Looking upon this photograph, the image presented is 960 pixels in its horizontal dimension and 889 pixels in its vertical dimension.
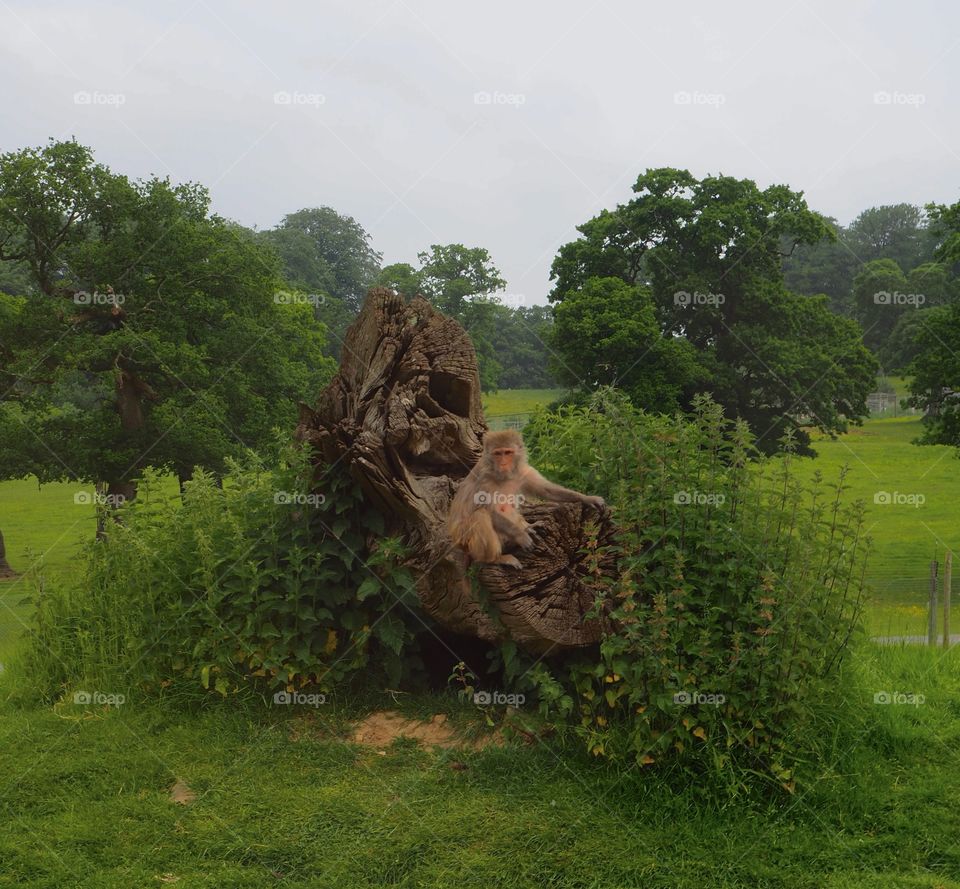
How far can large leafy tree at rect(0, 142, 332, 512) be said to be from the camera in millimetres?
21938

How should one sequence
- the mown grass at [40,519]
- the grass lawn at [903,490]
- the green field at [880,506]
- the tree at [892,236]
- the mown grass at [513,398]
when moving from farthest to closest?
the tree at [892,236]
the mown grass at [40,519]
the grass lawn at [903,490]
the green field at [880,506]
the mown grass at [513,398]

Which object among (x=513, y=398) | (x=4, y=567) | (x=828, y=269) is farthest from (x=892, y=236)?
(x=4, y=567)

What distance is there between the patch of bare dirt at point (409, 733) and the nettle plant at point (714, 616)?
756mm

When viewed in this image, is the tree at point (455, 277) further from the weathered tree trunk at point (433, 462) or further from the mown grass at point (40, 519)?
the weathered tree trunk at point (433, 462)

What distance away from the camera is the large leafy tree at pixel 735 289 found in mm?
23344

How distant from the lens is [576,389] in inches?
901

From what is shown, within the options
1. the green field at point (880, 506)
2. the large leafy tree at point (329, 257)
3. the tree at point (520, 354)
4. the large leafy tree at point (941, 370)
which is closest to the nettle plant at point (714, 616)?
the green field at point (880, 506)

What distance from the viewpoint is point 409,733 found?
7.69 metres

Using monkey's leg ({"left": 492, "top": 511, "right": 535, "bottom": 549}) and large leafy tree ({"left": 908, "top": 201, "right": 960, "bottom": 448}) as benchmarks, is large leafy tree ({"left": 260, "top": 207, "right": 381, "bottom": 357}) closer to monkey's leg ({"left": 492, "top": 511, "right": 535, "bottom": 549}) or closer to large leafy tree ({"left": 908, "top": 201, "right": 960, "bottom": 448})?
large leafy tree ({"left": 908, "top": 201, "right": 960, "bottom": 448})

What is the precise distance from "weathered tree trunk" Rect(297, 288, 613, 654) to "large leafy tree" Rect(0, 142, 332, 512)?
13.7 m

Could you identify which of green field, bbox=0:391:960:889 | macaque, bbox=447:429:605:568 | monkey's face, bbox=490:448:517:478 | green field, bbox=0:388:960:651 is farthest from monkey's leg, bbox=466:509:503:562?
green field, bbox=0:388:960:651

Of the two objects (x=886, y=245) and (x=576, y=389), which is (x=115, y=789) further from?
(x=886, y=245)

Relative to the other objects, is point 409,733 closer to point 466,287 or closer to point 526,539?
point 526,539

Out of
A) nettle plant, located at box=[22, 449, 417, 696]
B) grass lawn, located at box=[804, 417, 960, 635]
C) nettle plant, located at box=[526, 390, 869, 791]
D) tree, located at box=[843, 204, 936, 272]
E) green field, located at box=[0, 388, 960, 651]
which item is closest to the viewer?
nettle plant, located at box=[526, 390, 869, 791]
